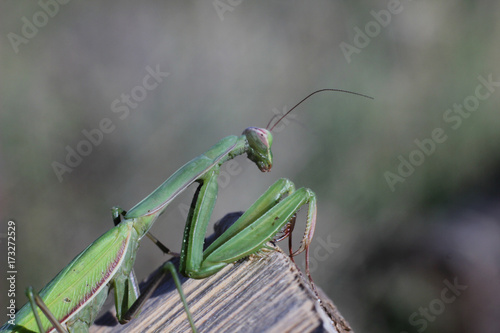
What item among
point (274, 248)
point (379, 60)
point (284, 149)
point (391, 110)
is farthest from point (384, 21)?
point (274, 248)

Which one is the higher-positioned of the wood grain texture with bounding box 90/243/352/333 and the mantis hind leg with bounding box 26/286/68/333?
the mantis hind leg with bounding box 26/286/68/333

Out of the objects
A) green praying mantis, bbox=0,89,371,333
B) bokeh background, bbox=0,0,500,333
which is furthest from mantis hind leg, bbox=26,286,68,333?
bokeh background, bbox=0,0,500,333

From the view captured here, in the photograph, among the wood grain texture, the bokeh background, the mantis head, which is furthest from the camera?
the bokeh background

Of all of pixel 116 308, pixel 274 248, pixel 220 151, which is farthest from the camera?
pixel 220 151

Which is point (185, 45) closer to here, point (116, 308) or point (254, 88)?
point (254, 88)

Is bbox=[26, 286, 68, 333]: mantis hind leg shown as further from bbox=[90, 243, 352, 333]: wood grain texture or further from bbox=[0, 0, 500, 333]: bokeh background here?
bbox=[0, 0, 500, 333]: bokeh background

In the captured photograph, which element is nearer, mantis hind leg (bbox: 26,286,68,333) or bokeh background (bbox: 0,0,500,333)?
mantis hind leg (bbox: 26,286,68,333)

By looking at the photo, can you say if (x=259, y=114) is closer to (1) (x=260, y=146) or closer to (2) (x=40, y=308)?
(1) (x=260, y=146)

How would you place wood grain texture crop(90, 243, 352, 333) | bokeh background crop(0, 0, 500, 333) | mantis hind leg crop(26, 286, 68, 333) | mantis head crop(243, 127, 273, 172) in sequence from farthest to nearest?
bokeh background crop(0, 0, 500, 333), mantis head crop(243, 127, 273, 172), mantis hind leg crop(26, 286, 68, 333), wood grain texture crop(90, 243, 352, 333)
